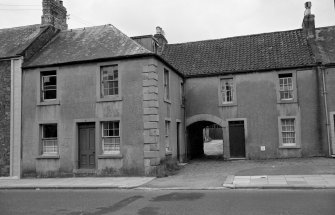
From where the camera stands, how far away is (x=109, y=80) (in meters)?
18.1

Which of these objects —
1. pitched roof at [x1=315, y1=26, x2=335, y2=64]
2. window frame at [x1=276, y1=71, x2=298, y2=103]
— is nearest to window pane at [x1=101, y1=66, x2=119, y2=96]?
window frame at [x1=276, y1=71, x2=298, y2=103]

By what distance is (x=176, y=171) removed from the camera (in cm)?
1891

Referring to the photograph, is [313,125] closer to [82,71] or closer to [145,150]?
[145,150]

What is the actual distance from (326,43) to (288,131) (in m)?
6.51

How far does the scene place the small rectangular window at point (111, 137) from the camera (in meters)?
17.6

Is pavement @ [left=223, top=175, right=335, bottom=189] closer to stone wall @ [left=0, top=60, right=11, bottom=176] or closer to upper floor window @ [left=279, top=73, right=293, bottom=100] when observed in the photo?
upper floor window @ [left=279, top=73, right=293, bottom=100]

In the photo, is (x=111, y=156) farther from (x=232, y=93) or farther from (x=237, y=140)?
(x=232, y=93)

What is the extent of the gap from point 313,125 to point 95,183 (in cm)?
1382

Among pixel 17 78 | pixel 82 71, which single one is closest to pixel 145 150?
pixel 82 71

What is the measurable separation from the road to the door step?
13.1 ft

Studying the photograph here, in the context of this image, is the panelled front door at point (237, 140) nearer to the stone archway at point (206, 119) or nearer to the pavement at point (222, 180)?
the stone archway at point (206, 119)

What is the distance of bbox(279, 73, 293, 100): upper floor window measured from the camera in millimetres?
22672

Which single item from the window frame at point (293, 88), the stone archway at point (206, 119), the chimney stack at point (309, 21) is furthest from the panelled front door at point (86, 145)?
the chimney stack at point (309, 21)

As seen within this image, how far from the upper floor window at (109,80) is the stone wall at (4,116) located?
5.18m
